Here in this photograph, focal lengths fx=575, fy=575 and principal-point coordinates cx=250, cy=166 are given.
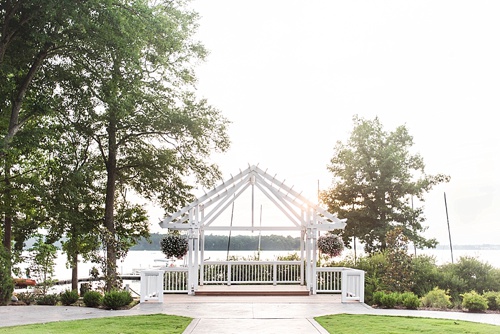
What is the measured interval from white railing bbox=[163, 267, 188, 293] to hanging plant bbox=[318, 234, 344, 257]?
13.7 ft

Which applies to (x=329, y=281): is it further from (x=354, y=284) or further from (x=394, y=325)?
(x=394, y=325)

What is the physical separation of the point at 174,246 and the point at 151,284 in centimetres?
173

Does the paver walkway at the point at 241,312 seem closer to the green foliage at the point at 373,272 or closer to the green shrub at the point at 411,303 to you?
the green shrub at the point at 411,303

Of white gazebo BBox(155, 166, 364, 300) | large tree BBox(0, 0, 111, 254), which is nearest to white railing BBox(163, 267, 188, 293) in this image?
white gazebo BBox(155, 166, 364, 300)

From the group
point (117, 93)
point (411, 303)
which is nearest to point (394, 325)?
point (411, 303)

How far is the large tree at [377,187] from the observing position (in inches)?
1209

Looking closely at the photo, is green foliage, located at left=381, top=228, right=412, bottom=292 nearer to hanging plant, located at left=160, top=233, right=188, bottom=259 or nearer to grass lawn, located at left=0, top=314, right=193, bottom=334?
hanging plant, located at left=160, top=233, right=188, bottom=259

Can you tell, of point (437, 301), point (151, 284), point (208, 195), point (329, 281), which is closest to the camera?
point (437, 301)

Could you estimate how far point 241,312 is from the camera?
527 inches

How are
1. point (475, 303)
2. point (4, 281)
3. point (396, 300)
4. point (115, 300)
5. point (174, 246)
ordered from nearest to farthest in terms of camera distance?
point (475, 303), point (115, 300), point (396, 300), point (4, 281), point (174, 246)

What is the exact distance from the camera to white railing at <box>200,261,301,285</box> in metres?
19.3

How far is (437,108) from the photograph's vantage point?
25.6m

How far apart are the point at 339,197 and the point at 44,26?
763 inches

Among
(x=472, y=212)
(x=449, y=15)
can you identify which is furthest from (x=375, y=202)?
(x=449, y=15)
